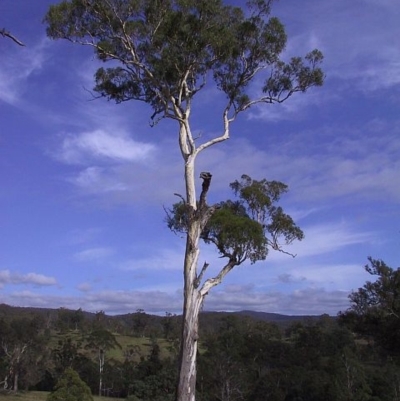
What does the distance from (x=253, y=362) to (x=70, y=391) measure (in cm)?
1673

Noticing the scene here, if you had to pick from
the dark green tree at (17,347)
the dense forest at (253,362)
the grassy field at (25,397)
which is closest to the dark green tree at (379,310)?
the dense forest at (253,362)

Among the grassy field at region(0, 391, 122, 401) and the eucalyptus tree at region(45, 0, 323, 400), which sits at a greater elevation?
the eucalyptus tree at region(45, 0, 323, 400)

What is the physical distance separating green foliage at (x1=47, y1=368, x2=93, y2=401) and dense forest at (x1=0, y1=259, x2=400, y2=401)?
3.91 m

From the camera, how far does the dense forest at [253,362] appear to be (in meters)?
21.3

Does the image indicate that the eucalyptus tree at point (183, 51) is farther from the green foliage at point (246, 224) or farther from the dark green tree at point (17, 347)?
the dark green tree at point (17, 347)

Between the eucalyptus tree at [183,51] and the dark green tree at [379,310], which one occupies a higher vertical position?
the eucalyptus tree at [183,51]

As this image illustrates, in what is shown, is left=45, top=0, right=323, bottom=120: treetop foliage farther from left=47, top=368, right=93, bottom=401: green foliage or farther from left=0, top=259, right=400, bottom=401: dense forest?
left=47, top=368, right=93, bottom=401: green foliage

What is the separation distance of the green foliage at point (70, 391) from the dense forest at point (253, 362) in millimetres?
3905

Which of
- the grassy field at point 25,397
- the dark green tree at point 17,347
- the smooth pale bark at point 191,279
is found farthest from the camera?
the dark green tree at point 17,347

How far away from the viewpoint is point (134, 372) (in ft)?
162

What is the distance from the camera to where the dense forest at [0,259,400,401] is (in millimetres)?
21328

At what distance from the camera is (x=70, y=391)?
31.5m

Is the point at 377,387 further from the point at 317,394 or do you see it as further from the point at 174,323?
the point at 174,323

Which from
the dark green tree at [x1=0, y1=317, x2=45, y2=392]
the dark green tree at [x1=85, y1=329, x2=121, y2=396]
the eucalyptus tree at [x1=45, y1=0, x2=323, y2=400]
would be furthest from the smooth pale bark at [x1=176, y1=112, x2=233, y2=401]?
the dark green tree at [x1=85, y1=329, x2=121, y2=396]
